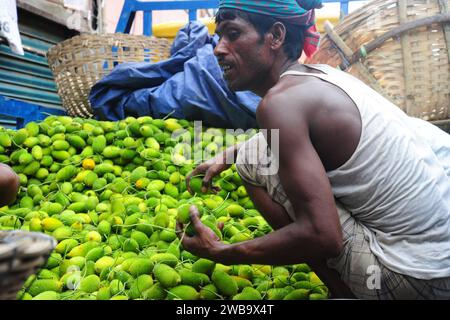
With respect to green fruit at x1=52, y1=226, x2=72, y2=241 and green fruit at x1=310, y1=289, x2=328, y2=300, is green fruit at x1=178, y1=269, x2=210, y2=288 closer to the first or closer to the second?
green fruit at x1=310, y1=289, x2=328, y2=300

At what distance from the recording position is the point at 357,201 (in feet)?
4.31

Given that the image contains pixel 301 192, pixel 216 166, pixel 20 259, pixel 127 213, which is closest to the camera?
pixel 20 259

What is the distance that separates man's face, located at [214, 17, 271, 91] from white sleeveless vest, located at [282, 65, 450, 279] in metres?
0.24

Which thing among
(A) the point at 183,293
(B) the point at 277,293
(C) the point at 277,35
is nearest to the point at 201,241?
(A) the point at 183,293

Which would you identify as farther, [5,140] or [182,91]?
[182,91]

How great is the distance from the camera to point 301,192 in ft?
3.85

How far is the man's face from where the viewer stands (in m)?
1.46

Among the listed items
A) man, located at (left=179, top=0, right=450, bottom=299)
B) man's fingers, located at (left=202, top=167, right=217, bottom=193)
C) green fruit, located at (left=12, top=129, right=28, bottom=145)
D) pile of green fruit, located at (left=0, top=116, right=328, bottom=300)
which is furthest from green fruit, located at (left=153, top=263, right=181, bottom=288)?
green fruit, located at (left=12, top=129, right=28, bottom=145)

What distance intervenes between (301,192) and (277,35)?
1.77 ft

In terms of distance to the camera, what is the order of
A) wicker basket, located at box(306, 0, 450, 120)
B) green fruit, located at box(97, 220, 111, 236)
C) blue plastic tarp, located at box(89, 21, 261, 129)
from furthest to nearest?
1. blue plastic tarp, located at box(89, 21, 261, 129)
2. wicker basket, located at box(306, 0, 450, 120)
3. green fruit, located at box(97, 220, 111, 236)

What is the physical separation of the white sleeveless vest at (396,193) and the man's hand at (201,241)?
0.36 metres

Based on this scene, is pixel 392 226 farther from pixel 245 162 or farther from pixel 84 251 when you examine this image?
pixel 84 251

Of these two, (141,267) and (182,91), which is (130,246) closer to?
(141,267)

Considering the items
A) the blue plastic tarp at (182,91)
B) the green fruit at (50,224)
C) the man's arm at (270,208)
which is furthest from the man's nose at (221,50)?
the blue plastic tarp at (182,91)
